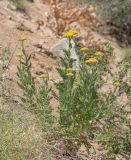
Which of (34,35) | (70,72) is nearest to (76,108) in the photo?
(70,72)

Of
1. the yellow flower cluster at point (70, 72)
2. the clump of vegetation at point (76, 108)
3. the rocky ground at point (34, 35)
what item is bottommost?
the clump of vegetation at point (76, 108)

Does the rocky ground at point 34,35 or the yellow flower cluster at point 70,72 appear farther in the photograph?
the rocky ground at point 34,35

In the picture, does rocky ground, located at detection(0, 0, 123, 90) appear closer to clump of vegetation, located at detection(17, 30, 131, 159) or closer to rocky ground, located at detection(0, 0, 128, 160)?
rocky ground, located at detection(0, 0, 128, 160)

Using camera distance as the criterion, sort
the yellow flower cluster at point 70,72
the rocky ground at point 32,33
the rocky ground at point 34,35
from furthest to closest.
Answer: the rocky ground at point 32,33
the rocky ground at point 34,35
the yellow flower cluster at point 70,72

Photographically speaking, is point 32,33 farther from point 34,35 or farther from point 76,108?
point 76,108

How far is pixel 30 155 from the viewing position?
4066mm

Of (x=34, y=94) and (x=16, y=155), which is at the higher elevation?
(x=34, y=94)

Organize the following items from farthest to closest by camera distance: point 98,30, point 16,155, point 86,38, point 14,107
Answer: point 98,30, point 86,38, point 14,107, point 16,155

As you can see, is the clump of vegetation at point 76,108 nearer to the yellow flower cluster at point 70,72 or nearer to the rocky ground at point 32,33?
the yellow flower cluster at point 70,72

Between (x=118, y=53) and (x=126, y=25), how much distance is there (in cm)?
155

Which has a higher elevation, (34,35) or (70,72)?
(34,35)

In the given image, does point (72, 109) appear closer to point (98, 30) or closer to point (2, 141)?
point (2, 141)

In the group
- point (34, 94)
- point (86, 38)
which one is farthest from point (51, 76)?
point (86, 38)

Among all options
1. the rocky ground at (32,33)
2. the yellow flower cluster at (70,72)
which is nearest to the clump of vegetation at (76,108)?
the yellow flower cluster at (70,72)
